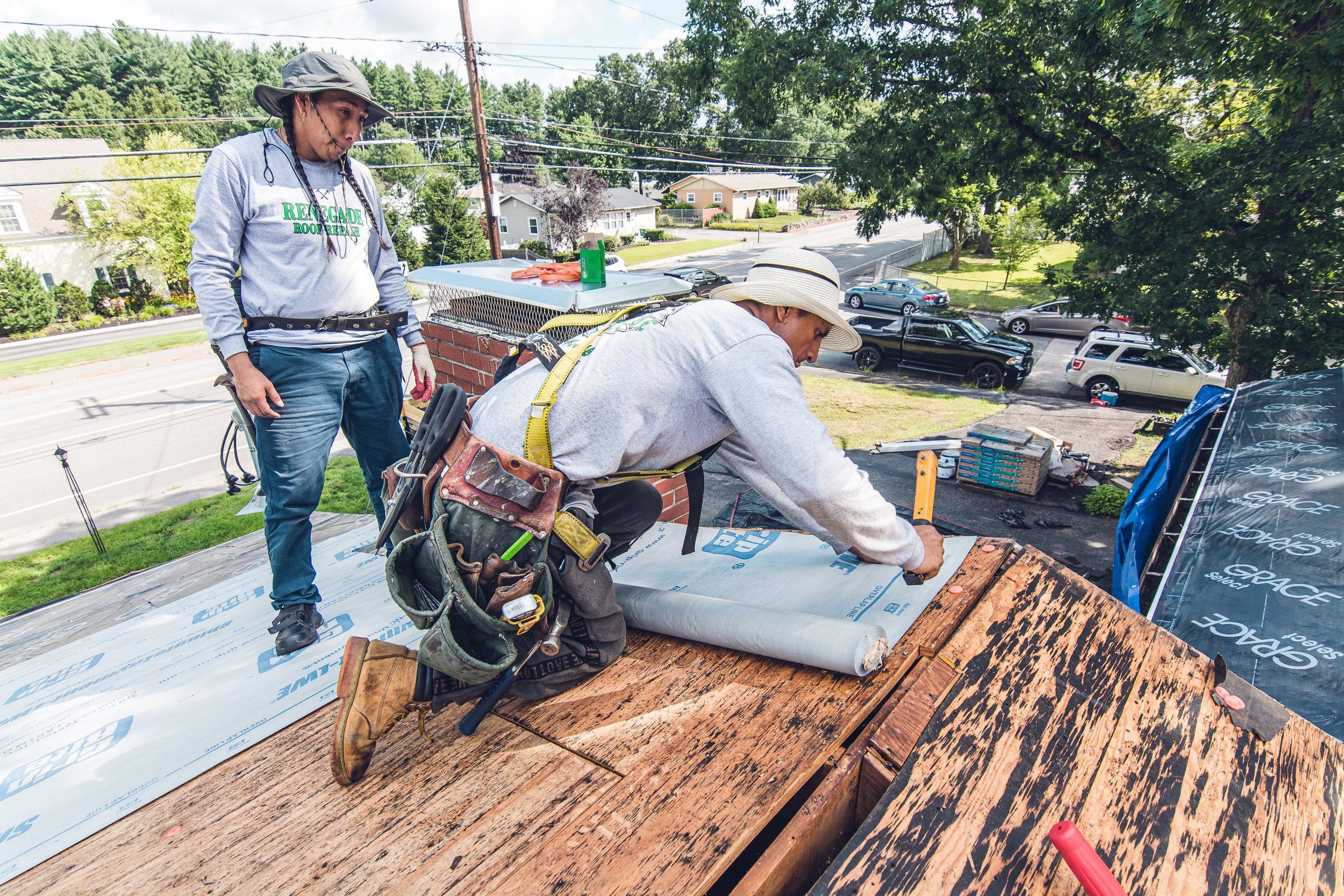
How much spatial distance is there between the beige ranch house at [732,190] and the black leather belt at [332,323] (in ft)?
197

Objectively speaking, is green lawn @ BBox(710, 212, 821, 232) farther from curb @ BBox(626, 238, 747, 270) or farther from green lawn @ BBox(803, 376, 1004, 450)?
green lawn @ BBox(803, 376, 1004, 450)

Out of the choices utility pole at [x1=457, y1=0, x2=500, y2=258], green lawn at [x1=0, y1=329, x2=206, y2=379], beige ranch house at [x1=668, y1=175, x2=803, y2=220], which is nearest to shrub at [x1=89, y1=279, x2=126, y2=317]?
green lawn at [x1=0, y1=329, x2=206, y2=379]

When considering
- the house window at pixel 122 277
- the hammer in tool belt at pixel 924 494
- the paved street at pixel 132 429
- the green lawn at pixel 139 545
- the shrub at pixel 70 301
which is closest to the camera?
the hammer in tool belt at pixel 924 494

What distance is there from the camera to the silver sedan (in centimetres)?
2016

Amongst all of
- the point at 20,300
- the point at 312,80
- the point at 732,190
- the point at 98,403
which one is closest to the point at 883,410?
the point at 312,80

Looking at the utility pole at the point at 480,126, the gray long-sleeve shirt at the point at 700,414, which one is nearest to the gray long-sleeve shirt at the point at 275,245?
the gray long-sleeve shirt at the point at 700,414

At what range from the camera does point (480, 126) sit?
1753 cm

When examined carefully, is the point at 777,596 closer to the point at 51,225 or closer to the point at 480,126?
the point at 480,126

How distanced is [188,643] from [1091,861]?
10.4 ft

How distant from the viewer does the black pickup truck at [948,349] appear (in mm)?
14961

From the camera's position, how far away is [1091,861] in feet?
3.53

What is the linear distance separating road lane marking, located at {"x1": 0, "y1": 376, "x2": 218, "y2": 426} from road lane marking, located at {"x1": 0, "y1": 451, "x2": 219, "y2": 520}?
3184mm

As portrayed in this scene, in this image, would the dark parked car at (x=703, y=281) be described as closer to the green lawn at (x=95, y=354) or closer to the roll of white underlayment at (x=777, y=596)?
the roll of white underlayment at (x=777, y=596)

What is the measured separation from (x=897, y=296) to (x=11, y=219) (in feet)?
131
